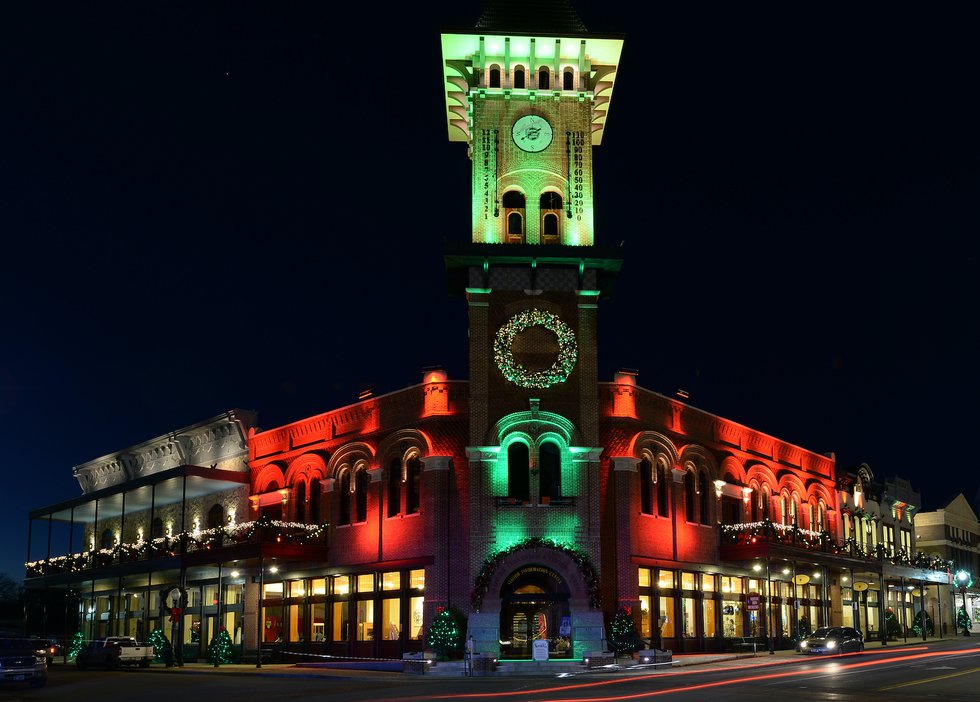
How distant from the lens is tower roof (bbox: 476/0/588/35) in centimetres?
4731

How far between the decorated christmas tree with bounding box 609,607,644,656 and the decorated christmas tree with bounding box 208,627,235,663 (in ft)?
51.4

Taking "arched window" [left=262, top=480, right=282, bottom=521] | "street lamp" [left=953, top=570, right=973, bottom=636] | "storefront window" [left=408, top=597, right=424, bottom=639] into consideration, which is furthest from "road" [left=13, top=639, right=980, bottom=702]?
"street lamp" [left=953, top=570, right=973, bottom=636]

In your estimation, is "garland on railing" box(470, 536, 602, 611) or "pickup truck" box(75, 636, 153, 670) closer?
"garland on railing" box(470, 536, 602, 611)

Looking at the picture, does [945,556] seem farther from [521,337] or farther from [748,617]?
[521,337]

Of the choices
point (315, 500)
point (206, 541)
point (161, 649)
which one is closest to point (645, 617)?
point (315, 500)

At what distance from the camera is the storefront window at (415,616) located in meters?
42.6

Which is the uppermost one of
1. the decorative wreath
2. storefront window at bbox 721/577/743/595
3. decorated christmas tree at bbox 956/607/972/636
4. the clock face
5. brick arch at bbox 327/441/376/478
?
the clock face

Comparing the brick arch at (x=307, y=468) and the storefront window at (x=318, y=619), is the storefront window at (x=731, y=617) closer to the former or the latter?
the storefront window at (x=318, y=619)

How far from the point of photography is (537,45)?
154ft

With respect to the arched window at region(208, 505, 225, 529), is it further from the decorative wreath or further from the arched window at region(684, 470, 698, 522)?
the arched window at region(684, 470, 698, 522)

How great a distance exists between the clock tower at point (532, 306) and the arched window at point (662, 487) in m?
4.17

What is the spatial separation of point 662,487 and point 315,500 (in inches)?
576

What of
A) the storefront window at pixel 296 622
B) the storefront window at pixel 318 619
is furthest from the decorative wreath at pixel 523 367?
the storefront window at pixel 296 622

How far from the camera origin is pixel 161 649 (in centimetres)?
4675
